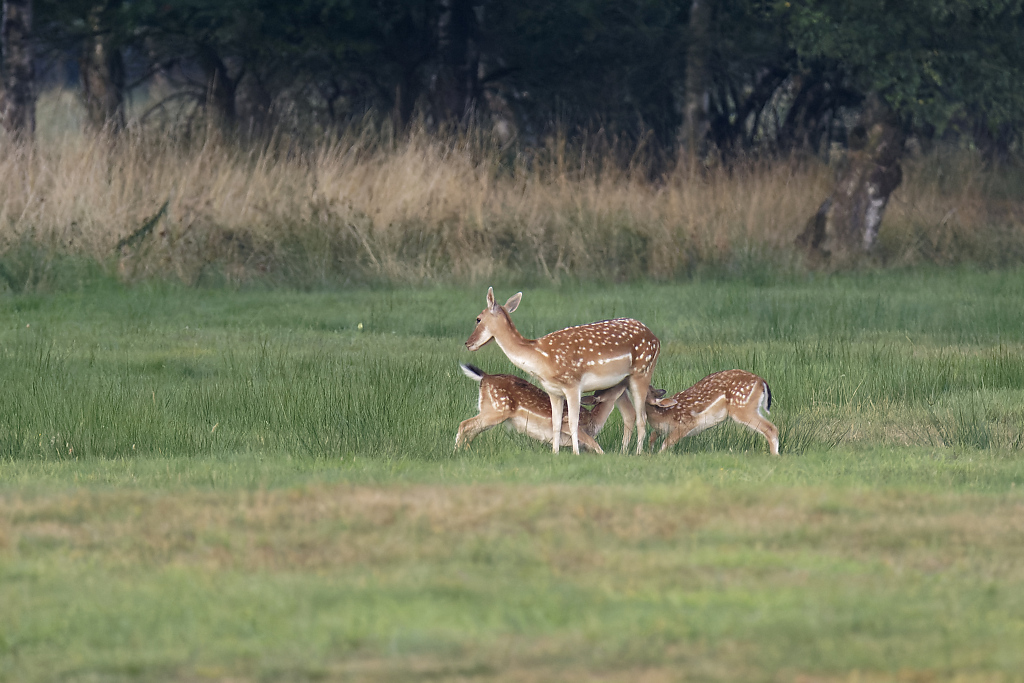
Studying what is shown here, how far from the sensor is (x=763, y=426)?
10031 mm

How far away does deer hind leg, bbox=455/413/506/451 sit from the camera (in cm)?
1020

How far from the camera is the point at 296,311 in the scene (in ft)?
57.8

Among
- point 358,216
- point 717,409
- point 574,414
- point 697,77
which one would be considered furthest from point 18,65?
point 717,409

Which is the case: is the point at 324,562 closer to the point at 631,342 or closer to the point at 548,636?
the point at 548,636

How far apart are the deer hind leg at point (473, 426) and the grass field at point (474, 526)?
3.9 inches

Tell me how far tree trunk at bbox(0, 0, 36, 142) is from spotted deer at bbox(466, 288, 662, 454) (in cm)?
1550

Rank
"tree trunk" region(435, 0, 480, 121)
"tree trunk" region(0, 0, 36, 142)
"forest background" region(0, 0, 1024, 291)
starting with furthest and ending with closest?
"tree trunk" region(435, 0, 480, 121)
"tree trunk" region(0, 0, 36, 142)
"forest background" region(0, 0, 1024, 291)

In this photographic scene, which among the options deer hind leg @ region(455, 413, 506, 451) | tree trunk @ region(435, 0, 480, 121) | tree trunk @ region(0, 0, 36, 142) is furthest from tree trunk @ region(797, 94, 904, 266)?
deer hind leg @ region(455, 413, 506, 451)

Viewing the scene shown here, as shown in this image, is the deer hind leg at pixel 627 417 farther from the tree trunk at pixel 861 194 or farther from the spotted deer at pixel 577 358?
the tree trunk at pixel 861 194

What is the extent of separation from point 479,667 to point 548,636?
37cm

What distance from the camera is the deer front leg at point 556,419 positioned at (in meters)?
9.82

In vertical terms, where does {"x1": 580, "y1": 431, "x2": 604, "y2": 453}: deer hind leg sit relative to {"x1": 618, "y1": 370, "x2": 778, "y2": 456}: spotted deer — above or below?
below

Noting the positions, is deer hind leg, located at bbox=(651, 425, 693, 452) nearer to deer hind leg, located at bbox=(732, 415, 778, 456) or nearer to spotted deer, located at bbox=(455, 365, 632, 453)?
deer hind leg, located at bbox=(732, 415, 778, 456)

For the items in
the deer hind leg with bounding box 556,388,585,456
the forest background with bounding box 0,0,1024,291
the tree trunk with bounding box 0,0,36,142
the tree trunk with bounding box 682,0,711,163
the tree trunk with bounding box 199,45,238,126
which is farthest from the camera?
the tree trunk with bounding box 199,45,238,126
